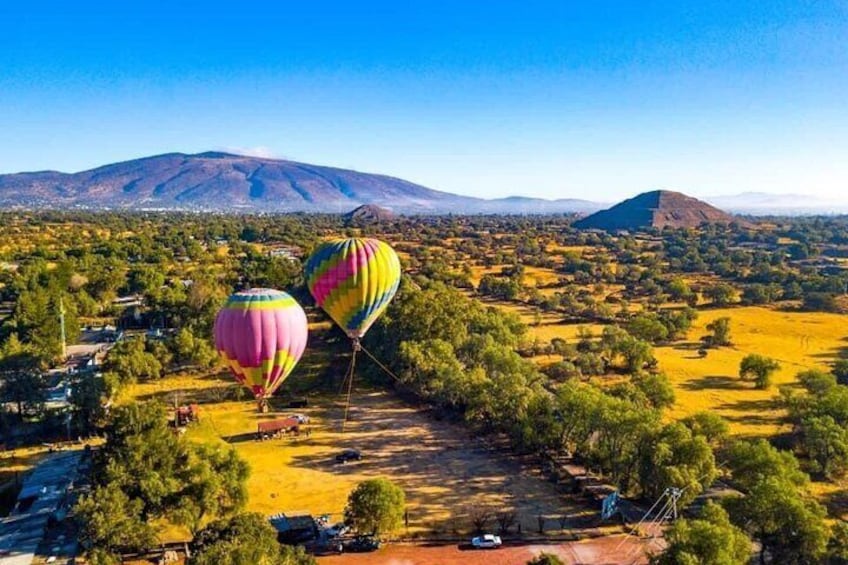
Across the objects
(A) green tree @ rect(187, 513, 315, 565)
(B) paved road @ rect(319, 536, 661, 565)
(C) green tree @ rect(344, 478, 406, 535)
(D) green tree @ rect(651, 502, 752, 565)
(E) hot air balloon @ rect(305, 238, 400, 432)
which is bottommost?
(B) paved road @ rect(319, 536, 661, 565)

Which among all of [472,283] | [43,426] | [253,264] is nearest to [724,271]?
A: [472,283]

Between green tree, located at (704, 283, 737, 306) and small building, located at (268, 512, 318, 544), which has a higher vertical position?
green tree, located at (704, 283, 737, 306)

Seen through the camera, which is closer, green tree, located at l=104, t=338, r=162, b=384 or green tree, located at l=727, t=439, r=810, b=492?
green tree, located at l=727, t=439, r=810, b=492

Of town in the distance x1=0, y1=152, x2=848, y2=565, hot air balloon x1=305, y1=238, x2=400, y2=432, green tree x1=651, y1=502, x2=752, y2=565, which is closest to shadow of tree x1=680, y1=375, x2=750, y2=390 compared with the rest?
town in the distance x1=0, y1=152, x2=848, y2=565

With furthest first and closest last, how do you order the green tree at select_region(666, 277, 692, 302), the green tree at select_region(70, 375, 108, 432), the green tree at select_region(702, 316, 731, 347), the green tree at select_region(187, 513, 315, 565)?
1. the green tree at select_region(666, 277, 692, 302)
2. the green tree at select_region(702, 316, 731, 347)
3. the green tree at select_region(70, 375, 108, 432)
4. the green tree at select_region(187, 513, 315, 565)

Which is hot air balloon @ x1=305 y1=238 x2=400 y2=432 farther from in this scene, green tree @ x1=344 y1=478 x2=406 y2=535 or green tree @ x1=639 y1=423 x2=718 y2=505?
green tree @ x1=639 y1=423 x2=718 y2=505

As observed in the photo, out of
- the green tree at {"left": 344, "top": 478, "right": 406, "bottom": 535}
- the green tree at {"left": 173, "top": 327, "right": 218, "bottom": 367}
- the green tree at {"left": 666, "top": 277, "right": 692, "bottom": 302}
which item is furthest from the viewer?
the green tree at {"left": 666, "top": 277, "right": 692, "bottom": 302}

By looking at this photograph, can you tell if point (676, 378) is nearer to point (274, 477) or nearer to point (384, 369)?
point (384, 369)
